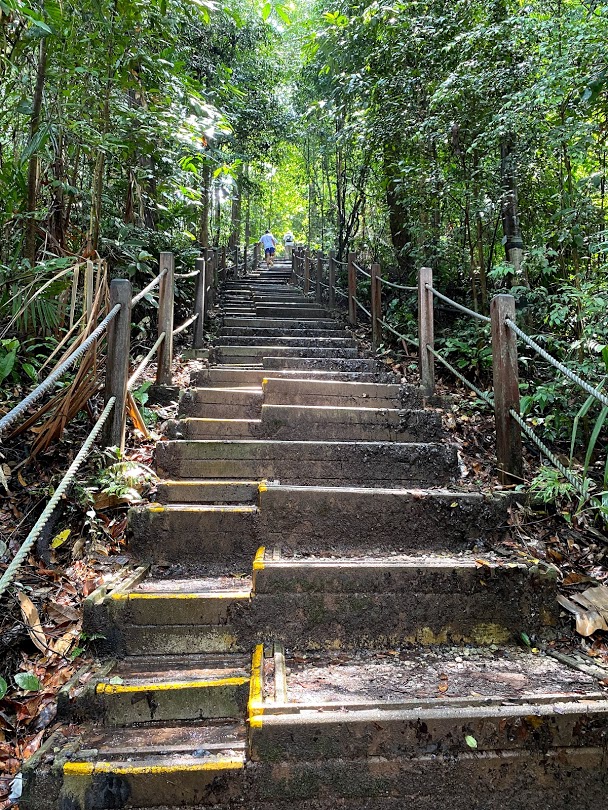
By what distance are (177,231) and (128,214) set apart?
6.97 feet

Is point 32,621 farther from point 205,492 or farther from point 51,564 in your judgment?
point 205,492

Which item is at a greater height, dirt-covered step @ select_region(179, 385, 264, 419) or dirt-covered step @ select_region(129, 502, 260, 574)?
dirt-covered step @ select_region(179, 385, 264, 419)

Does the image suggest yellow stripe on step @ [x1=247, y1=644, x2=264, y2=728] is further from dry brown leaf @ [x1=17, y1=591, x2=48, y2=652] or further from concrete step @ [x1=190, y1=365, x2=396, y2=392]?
concrete step @ [x1=190, y1=365, x2=396, y2=392]

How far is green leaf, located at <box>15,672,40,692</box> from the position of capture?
6.25ft

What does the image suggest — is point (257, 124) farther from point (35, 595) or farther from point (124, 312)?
point (35, 595)

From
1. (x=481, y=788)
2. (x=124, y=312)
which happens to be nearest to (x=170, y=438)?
(x=124, y=312)

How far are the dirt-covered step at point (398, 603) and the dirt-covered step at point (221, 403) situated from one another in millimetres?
1776

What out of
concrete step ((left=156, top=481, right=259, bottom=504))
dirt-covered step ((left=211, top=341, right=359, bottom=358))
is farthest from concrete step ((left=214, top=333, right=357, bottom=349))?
concrete step ((left=156, top=481, right=259, bottom=504))

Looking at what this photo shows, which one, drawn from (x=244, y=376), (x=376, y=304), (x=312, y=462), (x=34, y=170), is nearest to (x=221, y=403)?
(x=244, y=376)

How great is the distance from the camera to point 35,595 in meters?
2.36

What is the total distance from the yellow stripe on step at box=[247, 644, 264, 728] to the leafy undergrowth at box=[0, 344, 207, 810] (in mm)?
721

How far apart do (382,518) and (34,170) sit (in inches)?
143

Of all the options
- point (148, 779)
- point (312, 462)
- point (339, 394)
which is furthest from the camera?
point (339, 394)

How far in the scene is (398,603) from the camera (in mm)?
2291
